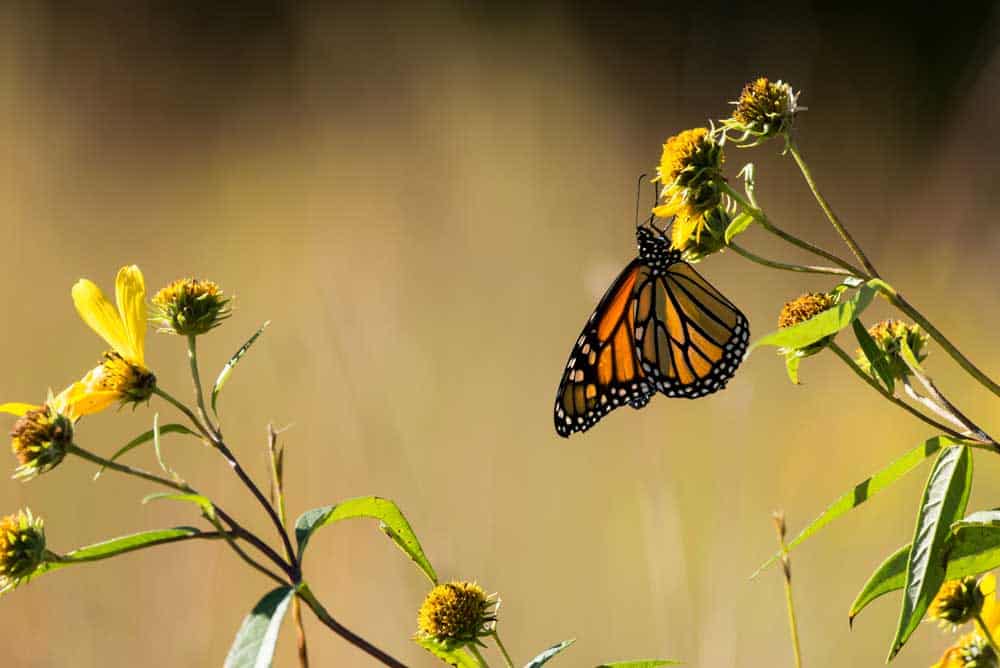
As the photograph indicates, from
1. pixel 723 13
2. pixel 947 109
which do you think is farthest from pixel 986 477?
pixel 723 13

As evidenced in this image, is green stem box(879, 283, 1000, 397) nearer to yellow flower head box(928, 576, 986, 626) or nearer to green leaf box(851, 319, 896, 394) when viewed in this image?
green leaf box(851, 319, 896, 394)

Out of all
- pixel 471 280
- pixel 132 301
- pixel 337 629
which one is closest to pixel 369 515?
pixel 337 629

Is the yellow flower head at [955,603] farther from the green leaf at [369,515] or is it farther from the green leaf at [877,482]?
the green leaf at [369,515]

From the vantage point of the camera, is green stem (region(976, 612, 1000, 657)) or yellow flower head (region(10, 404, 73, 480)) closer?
green stem (region(976, 612, 1000, 657))

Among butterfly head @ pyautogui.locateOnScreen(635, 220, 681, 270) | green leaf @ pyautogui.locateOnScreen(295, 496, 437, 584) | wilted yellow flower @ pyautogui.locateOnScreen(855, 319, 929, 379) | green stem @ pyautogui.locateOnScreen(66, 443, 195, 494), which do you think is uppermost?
butterfly head @ pyautogui.locateOnScreen(635, 220, 681, 270)

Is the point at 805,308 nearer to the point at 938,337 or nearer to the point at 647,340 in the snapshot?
the point at 938,337

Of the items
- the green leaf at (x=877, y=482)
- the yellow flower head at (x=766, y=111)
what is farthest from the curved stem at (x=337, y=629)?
the yellow flower head at (x=766, y=111)

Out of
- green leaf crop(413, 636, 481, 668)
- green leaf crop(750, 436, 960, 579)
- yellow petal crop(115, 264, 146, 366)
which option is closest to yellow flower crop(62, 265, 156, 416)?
yellow petal crop(115, 264, 146, 366)

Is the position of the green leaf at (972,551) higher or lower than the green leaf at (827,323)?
lower
